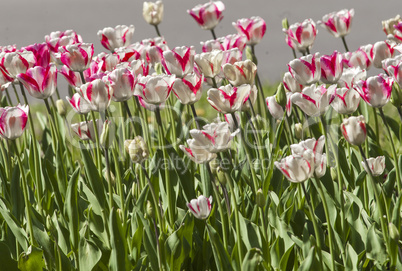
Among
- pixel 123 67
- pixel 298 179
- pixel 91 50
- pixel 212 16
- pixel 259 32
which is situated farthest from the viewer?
pixel 212 16

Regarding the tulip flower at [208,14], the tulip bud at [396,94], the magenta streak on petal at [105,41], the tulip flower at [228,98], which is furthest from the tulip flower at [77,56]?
the tulip bud at [396,94]

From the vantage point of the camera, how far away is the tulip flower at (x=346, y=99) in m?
1.53

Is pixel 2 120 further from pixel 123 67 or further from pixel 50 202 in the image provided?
pixel 50 202

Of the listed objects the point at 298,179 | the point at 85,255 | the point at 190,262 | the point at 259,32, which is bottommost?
the point at 190,262

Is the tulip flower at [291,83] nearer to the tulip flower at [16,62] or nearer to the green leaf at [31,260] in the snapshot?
the tulip flower at [16,62]

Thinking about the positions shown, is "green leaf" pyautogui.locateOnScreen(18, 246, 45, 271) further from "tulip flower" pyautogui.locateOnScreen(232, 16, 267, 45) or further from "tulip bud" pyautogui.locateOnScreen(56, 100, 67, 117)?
"tulip flower" pyautogui.locateOnScreen(232, 16, 267, 45)

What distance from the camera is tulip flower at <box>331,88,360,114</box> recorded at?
153 centimetres

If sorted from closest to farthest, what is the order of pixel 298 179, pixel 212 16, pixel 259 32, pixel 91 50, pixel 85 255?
pixel 298 179 → pixel 85 255 → pixel 91 50 → pixel 259 32 → pixel 212 16

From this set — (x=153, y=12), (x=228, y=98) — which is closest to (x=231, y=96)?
(x=228, y=98)

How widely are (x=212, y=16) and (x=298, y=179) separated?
130cm

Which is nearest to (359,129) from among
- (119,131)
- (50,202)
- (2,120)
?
(2,120)

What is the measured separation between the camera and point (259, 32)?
2.23m

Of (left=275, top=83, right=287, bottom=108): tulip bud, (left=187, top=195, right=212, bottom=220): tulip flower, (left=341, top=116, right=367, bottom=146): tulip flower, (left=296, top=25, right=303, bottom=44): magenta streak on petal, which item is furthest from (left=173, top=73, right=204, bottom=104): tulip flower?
(left=296, top=25, right=303, bottom=44): magenta streak on petal

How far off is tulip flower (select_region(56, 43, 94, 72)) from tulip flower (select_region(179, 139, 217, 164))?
2.13ft
